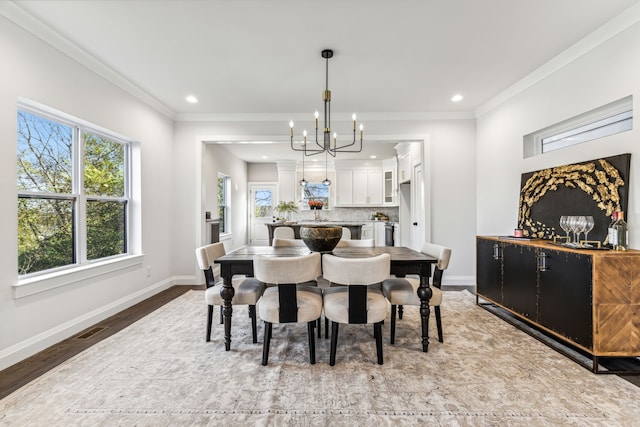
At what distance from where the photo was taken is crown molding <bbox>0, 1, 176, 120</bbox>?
7.29ft

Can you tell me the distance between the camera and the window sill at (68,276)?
232 centimetres

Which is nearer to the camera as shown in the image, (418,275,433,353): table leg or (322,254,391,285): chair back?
(322,254,391,285): chair back

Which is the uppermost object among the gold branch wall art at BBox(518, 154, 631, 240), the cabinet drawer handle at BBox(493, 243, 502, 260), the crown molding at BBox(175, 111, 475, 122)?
the crown molding at BBox(175, 111, 475, 122)

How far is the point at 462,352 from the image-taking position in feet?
7.82

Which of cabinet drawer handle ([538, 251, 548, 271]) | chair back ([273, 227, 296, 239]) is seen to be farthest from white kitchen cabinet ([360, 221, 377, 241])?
cabinet drawer handle ([538, 251, 548, 271])

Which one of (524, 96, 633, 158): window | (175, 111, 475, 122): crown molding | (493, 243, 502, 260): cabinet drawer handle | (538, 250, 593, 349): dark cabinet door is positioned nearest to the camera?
(538, 250, 593, 349): dark cabinet door

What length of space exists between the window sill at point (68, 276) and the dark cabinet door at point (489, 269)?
14.0 feet

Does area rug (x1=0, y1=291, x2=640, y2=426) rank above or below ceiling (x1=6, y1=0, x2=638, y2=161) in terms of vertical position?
below

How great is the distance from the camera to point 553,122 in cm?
305

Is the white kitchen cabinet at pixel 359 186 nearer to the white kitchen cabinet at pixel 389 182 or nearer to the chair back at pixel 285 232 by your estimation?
the white kitchen cabinet at pixel 389 182

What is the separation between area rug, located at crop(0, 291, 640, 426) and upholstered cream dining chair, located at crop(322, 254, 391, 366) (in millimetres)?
323

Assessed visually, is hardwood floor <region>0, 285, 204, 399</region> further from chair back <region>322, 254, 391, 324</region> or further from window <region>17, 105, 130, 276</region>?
chair back <region>322, 254, 391, 324</region>

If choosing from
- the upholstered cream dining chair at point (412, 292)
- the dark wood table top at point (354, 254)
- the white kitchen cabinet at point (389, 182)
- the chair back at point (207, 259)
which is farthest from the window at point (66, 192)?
the white kitchen cabinet at point (389, 182)

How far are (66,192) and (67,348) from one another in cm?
145
